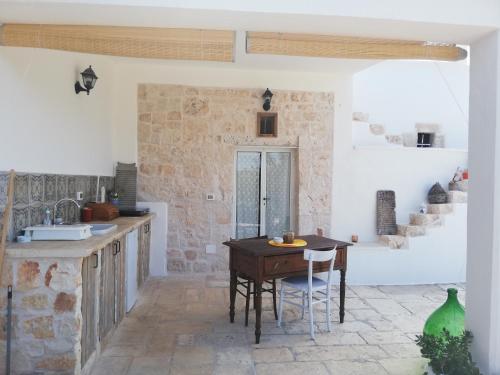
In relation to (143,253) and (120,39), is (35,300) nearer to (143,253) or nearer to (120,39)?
(120,39)

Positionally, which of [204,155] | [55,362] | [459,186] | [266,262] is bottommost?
[55,362]

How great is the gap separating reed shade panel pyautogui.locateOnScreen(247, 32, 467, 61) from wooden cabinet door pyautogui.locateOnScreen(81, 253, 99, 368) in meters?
1.93

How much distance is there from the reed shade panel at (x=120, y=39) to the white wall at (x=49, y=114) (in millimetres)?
441

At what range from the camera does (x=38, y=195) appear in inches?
135

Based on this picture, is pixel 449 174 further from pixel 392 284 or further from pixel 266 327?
pixel 266 327

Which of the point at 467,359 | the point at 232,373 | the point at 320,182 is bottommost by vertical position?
the point at 232,373

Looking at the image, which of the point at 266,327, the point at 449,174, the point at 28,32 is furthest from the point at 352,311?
the point at 28,32

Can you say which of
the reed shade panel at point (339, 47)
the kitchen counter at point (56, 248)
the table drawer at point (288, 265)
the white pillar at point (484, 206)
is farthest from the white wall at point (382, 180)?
the kitchen counter at point (56, 248)

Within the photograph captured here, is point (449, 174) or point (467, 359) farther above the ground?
point (449, 174)


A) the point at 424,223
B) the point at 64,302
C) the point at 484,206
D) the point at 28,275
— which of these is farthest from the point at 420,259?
the point at 28,275

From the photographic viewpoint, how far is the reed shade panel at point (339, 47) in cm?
273

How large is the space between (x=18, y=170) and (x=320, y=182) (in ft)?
13.5

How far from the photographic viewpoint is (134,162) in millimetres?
5871

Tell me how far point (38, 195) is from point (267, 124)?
3.48 meters
